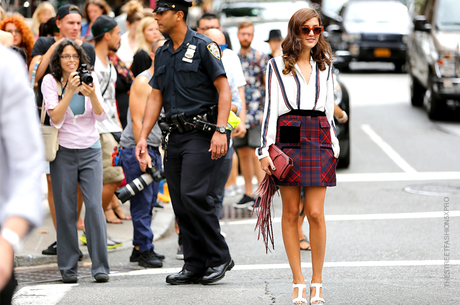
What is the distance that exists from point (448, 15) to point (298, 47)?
33.9 ft

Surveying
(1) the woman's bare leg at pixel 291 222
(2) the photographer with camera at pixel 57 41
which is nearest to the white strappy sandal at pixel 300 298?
(1) the woman's bare leg at pixel 291 222

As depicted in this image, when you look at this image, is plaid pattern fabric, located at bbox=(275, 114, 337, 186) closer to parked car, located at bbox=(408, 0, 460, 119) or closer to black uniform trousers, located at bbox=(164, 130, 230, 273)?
black uniform trousers, located at bbox=(164, 130, 230, 273)

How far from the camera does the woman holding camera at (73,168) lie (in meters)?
5.64

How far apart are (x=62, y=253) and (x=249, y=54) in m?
3.96

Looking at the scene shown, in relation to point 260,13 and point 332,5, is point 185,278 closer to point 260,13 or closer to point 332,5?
point 260,13

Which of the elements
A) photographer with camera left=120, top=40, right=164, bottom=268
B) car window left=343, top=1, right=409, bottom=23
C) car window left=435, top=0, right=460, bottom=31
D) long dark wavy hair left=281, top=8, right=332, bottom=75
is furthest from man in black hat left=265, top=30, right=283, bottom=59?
car window left=343, top=1, right=409, bottom=23

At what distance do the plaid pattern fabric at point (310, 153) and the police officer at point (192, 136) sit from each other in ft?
2.09

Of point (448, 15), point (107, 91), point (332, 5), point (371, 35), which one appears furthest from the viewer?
point (332, 5)

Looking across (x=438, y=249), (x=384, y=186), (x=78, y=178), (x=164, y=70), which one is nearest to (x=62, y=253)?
(x=78, y=178)

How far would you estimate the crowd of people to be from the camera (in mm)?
4703

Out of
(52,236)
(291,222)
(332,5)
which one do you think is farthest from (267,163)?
(332,5)

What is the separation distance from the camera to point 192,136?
5234 millimetres

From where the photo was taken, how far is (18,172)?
223cm

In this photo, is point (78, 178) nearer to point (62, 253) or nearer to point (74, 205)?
point (74, 205)
